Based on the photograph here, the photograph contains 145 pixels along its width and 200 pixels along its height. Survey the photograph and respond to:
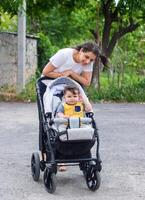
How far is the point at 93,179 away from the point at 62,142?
21.6 inches

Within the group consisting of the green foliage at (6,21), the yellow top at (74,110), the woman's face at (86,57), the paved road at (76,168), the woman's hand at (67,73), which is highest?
the green foliage at (6,21)

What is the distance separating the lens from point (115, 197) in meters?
5.85

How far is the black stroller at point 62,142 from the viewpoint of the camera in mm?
5879

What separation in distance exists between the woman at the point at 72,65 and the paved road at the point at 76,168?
1168 millimetres

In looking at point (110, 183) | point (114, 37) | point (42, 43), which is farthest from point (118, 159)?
point (42, 43)

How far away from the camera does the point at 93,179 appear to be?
6066 millimetres

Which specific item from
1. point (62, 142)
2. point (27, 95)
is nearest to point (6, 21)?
point (27, 95)

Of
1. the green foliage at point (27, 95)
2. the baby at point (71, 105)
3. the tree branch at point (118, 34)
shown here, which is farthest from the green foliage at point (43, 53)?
the baby at point (71, 105)

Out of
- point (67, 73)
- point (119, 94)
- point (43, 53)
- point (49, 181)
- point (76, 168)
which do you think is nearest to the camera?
point (49, 181)

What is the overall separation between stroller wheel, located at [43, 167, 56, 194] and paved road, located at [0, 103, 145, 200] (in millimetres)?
66

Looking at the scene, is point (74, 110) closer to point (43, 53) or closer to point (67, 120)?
point (67, 120)

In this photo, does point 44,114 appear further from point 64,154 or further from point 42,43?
point 42,43

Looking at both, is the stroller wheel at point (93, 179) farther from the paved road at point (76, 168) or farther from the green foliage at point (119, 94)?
the green foliage at point (119, 94)

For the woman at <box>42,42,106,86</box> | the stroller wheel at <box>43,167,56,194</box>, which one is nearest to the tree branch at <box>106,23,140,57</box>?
the woman at <box>42,42,106,86</box>
